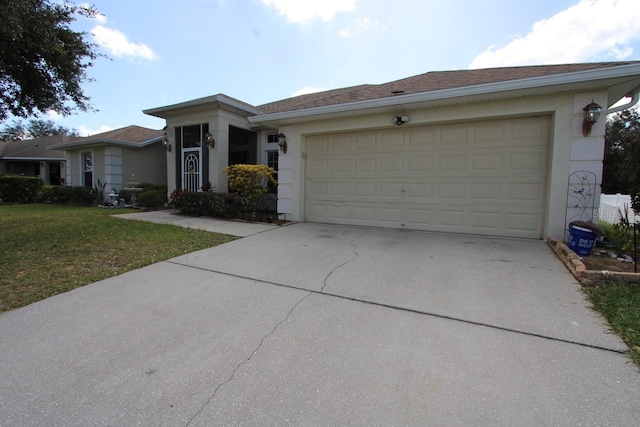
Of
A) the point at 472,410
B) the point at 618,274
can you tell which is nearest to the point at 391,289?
the point at 472,410

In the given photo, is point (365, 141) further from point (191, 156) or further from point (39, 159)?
point (39, 159)

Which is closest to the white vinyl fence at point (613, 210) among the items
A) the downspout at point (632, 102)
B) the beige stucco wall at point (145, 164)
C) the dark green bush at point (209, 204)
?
the downspout at point (632, 102)

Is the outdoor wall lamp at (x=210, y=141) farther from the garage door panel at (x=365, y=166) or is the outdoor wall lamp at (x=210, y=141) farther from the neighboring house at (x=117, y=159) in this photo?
the garage door panel at (x=365, y=166)

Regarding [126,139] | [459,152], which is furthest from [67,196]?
[459,152]

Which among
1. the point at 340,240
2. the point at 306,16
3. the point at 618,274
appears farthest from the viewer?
the point at 306,16

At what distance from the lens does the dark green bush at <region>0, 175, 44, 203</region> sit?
14.1 m

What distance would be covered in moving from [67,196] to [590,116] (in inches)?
699

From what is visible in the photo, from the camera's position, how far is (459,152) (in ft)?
21.5

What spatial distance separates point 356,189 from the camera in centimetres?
773

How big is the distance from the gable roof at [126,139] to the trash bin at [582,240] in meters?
14.5

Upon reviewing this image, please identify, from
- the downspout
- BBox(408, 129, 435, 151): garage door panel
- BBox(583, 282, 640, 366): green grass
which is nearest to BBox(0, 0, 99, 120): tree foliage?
BBox(408, 129, 435, 151): garage door panel

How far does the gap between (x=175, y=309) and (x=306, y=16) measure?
9.93 m

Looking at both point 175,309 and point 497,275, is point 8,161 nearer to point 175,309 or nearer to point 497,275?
point 175,309

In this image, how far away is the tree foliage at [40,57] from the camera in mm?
5536
